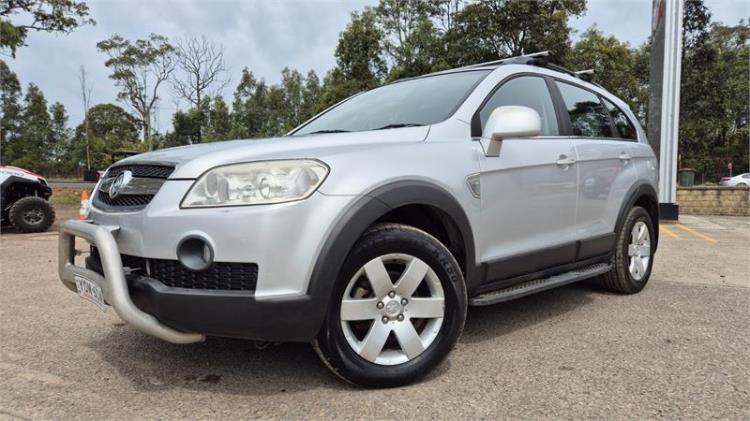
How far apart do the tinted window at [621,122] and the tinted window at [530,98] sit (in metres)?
0.97

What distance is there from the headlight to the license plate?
0.62 meters

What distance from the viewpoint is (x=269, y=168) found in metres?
2.07

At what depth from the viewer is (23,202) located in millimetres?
8086

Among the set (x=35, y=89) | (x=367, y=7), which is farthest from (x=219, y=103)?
(x=35, y=89)

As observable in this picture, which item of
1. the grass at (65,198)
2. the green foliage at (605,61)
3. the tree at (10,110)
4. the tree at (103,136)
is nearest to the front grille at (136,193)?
the grass at (65,198)

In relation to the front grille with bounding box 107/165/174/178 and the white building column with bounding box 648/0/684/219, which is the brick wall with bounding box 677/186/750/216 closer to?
the white building column with bounding box 648/0/684/219

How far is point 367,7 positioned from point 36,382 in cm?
2920

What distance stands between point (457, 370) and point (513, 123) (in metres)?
1.27

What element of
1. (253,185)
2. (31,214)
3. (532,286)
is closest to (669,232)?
(532,286)

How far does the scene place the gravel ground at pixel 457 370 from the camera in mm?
2102

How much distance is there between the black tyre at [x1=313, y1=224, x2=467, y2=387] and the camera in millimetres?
2150

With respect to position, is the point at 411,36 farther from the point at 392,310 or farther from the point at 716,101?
the point at 392,310

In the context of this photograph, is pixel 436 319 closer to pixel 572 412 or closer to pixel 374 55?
pixel 572 412

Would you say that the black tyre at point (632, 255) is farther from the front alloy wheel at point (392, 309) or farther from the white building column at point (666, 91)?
the white building column at point (666, 91)
